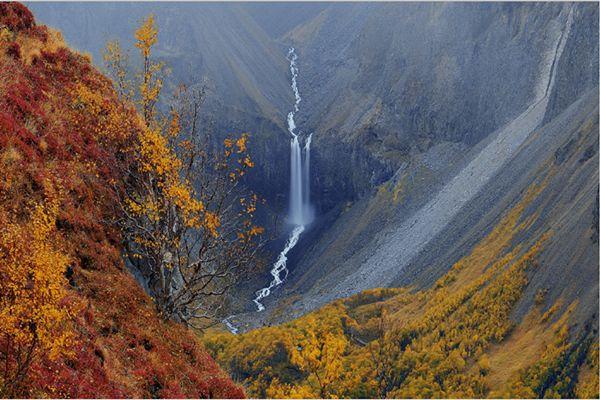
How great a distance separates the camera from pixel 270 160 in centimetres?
10081

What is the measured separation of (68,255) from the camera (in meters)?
14.3

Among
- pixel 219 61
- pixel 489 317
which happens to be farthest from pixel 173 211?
pixel 219 61

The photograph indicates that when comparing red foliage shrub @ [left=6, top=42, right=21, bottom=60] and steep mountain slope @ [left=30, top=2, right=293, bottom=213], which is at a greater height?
steep mountain slope @ [left=30, top=2, right=293, bottom=213]

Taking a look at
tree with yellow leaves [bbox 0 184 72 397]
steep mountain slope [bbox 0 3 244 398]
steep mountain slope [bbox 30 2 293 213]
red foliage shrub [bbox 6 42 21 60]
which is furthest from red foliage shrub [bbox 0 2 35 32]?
steep mountain slope [bbox 30 2 293 213]

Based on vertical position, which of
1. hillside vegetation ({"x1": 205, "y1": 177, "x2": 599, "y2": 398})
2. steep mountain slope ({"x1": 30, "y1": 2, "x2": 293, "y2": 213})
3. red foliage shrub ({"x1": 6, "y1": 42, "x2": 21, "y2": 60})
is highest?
steep mountain slope ({"x1": 30, "y1": 2, "x2": 293, "y2": 213})

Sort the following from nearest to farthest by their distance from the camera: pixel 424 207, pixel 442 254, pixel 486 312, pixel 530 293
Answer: pixel 530 293 → pixel 486 312 → pixel 442 254 → pixel 424 207

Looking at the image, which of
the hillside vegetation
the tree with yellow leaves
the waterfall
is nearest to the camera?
the tree with yellow leaves

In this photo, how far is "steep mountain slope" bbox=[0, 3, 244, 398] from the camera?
9.48m

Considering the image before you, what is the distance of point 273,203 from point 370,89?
97.8 ft

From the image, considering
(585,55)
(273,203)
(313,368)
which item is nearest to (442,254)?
(585,55)

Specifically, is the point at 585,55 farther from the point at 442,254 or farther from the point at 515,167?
the point at 442,254

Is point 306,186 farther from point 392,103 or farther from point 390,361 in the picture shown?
point 390,361

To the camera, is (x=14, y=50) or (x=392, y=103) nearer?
(x=14, y=50)

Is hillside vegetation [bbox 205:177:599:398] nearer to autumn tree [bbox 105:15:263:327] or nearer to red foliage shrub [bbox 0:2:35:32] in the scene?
autumn tree [bbox 105:15:263:327]
